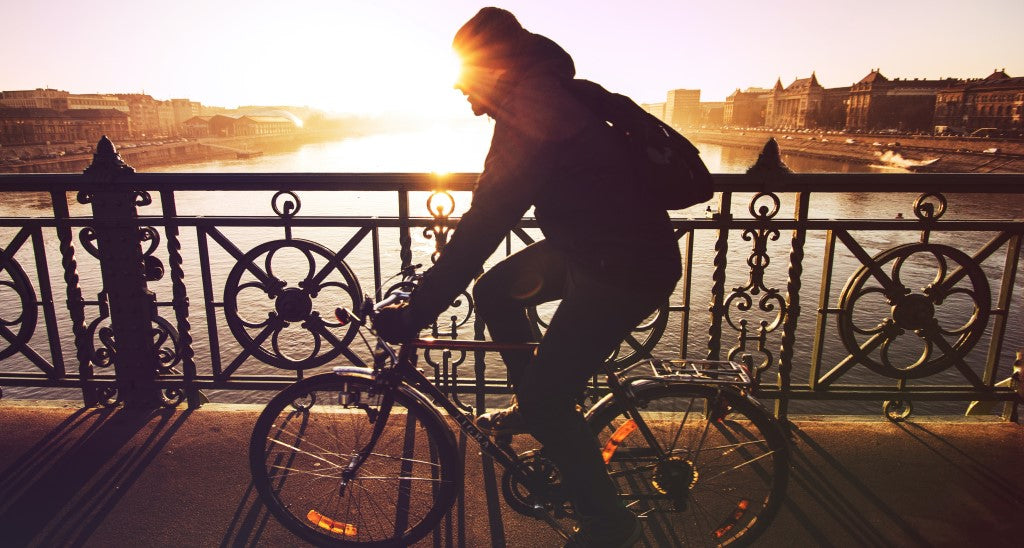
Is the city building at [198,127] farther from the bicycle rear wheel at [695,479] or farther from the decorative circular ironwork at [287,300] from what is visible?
the bicycle rear wheel at [695,479]

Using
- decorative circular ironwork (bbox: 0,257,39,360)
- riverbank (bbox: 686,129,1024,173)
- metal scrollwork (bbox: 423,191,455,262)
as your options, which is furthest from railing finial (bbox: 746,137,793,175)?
riverbank (bbox: 686,129,1024,173)

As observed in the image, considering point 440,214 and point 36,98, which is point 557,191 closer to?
point 440,214

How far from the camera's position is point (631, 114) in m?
1.71

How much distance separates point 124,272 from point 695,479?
3.09 m

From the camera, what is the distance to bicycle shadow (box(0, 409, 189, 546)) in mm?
2406

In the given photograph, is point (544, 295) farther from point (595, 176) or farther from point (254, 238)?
point (254, 238)

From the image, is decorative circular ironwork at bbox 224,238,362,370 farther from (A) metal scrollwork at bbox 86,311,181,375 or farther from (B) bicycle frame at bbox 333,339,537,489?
(B) bicycle frame at bbox 333,339,537,489

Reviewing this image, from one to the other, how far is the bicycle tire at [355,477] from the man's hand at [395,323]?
365 mm

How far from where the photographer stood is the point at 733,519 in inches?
89.1

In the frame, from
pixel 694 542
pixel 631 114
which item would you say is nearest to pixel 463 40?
pixel 631 114

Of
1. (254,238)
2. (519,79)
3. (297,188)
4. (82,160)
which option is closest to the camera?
(519,79)

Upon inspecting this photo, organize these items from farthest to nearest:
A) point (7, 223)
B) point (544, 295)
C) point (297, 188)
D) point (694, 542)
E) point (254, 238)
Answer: point (254, 238) → point (7, 223) → point (297, 188) → point (694, 542) → point (544, 295)

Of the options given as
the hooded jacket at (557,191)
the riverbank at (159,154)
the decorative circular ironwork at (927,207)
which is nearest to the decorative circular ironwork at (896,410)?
the decorative circular ironwork at (927,207)

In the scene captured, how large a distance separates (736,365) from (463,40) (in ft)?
4.79
